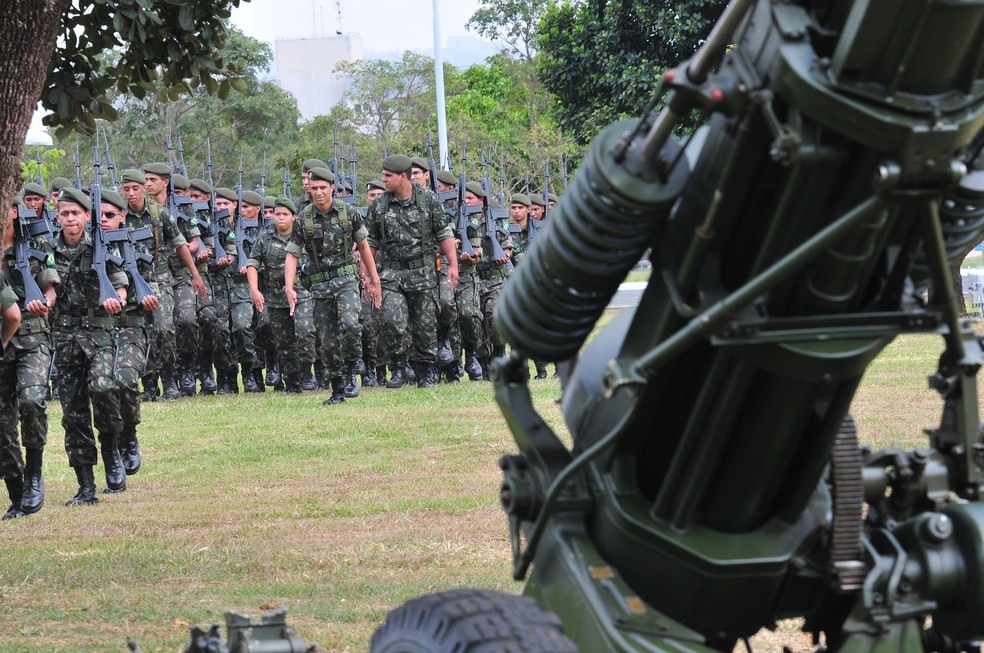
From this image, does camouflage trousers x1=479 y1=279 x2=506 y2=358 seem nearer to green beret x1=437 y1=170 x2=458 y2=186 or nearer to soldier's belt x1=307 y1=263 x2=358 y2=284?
green beret x1=437 y1=170 x2=458 y2=186

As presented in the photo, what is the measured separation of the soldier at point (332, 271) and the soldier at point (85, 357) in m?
5.44

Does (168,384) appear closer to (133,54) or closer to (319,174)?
(319,174)

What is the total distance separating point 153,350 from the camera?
55.3 ft

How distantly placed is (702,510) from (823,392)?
486mm

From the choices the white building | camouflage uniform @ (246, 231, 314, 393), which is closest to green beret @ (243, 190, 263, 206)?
camouflage uniform @ (246, 231, 314, 393)

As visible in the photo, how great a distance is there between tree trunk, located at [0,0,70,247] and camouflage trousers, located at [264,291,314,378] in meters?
11.7

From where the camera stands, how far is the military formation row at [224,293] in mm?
10836

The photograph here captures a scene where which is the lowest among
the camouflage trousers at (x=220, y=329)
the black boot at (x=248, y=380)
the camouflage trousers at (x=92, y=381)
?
the black boot at (x=248, y=380)

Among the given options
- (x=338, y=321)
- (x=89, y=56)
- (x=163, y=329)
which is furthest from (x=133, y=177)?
(x=89, y=56)

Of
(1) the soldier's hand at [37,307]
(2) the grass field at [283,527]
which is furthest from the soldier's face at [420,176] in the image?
(1) the soldier's hand at [37,307]

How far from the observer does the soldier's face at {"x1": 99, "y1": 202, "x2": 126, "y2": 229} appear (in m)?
12.1

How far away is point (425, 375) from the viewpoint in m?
18.9

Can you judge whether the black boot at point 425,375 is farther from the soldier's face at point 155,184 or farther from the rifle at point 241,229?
the soldier's face at point 155,184

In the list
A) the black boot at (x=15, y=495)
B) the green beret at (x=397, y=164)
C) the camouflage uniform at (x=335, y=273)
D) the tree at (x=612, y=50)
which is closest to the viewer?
the black boot at (x=15, y=495)
